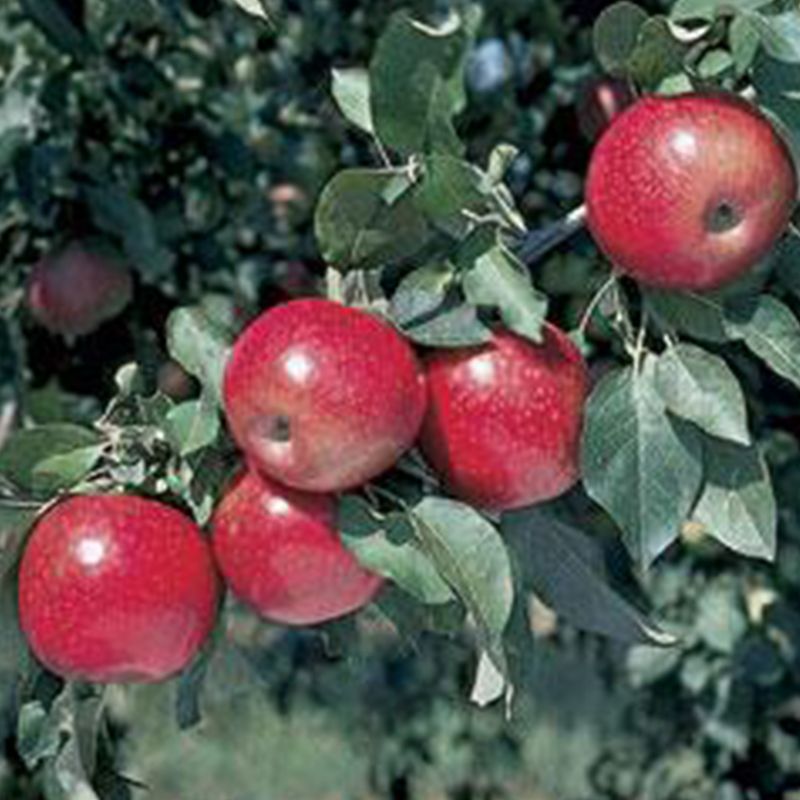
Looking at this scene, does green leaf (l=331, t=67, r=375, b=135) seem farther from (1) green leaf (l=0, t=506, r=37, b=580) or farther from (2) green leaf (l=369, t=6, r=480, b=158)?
(1) green leaf (l=0, t=506, r=37, b=580)

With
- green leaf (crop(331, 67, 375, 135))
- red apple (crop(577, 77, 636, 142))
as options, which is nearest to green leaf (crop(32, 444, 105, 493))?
green leaf (crop(331, 67, 375, 135))

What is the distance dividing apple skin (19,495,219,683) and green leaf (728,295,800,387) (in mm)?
307

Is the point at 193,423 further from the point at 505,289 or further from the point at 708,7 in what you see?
the point at 708,7

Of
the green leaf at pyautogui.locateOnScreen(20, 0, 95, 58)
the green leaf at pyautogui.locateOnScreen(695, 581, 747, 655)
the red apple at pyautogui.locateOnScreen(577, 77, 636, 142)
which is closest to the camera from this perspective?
the green leaf at pyautogui.locateOnScreen(20, 0, 95, 58)

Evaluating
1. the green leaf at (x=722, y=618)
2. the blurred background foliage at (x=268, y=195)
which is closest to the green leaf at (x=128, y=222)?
the blurred background foliage at (x=268, y=195)

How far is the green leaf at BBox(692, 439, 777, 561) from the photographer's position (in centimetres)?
122

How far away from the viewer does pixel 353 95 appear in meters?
1.24

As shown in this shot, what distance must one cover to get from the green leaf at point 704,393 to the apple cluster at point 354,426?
4 centimetres

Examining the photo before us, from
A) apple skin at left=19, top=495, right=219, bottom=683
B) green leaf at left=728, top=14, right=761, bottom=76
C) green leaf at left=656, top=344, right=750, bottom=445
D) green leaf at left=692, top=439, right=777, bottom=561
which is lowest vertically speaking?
green leaf at left=692, top=439, right=777, bottom=561

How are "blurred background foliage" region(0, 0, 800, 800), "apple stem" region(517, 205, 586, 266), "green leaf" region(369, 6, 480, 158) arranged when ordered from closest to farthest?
"green leaf" region(369, 6, 480, 158), "apple stem" region(517, 205, 586, 266), "blurred background foliage" region(0, 0, 800, 800)

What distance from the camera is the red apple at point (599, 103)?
2369mm

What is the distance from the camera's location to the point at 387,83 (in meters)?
1.15

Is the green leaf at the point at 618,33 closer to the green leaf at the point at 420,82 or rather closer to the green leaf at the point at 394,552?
the green leaf at the point at 420,82

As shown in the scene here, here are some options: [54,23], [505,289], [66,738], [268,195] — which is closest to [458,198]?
[505,289]
